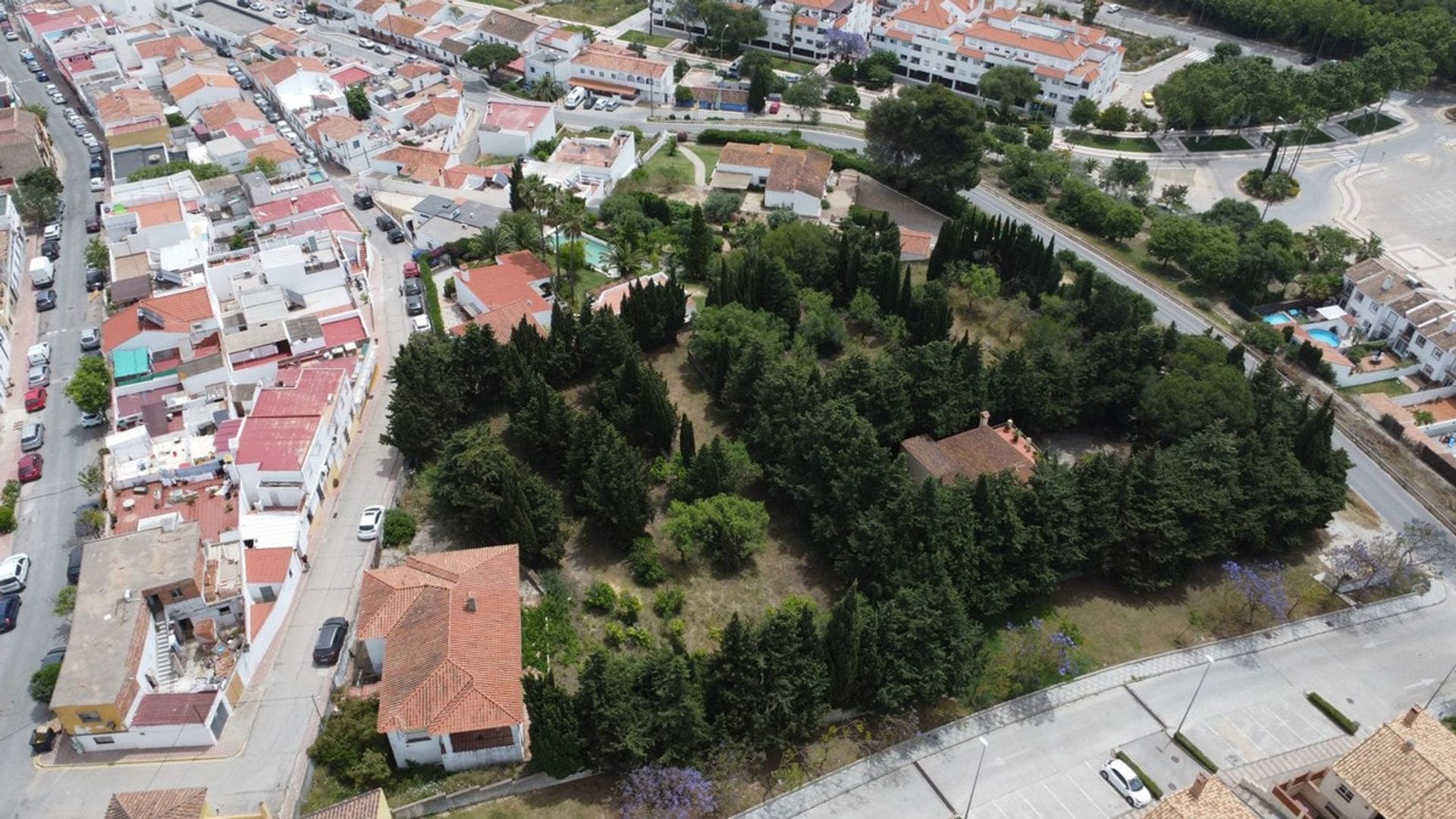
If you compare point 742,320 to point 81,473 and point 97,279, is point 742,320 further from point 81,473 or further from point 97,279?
point 97,279

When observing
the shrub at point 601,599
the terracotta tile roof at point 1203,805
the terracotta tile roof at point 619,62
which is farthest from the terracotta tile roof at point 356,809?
the terracotta tile roof at point 619,62

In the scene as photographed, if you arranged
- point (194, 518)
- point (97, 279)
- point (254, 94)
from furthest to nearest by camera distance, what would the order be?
point (254, 94) → point (97, 279) → point (194, 518)

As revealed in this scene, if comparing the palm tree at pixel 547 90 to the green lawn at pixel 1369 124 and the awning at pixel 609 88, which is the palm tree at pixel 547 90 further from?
the green lawn at pixel 1369 124

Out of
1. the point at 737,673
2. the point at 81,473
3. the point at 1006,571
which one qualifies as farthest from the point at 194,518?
the point at 1006,571

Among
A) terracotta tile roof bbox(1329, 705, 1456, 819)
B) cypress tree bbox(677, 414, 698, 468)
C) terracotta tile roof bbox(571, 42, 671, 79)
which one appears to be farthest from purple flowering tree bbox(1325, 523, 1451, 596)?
terracotta tile roof bbox(571, 42, 671, 79)

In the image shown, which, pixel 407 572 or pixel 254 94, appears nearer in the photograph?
pixel 407 572

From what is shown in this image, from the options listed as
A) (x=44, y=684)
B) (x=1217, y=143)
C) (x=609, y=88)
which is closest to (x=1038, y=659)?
(x=44, y=684)
